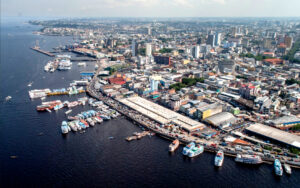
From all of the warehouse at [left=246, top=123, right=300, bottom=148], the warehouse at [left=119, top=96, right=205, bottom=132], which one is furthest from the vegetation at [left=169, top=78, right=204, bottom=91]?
the warehouse at [left=246, top=123, right=300, bottom=148]

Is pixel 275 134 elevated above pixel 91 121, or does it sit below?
above

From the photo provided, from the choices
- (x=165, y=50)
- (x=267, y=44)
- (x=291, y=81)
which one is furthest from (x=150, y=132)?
(x=267, y=44)

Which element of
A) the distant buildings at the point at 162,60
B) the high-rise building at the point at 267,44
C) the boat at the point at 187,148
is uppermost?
the high-rise building at the point at 267,44

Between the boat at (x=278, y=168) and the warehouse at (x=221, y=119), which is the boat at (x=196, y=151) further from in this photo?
the boat at (x=278, y=168)

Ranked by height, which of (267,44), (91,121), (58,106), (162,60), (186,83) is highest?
Result: (267,44)

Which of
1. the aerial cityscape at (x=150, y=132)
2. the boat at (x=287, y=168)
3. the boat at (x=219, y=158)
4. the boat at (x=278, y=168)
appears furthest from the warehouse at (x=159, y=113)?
the boat at (x=287, y=168)

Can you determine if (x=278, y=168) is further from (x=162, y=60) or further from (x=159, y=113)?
(x=162, y=60)
